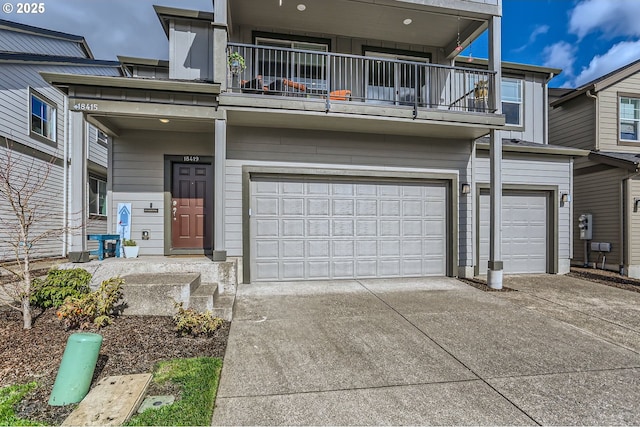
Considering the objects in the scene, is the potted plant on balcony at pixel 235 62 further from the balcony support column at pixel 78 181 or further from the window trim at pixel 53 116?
the window trim at pixel 53 116

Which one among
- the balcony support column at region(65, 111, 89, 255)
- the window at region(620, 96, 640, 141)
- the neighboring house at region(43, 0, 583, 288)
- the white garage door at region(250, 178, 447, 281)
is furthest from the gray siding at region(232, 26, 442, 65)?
the window at region(620, 96, 640, 141)

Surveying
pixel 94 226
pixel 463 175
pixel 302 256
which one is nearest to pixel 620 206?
pixel 463 175

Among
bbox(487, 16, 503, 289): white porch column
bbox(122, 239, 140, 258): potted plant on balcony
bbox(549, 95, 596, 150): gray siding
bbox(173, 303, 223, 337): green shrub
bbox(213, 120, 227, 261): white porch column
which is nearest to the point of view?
bbox(173, 303, 223, 337): green shrub

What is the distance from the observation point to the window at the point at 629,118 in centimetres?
1015

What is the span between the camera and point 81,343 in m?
2.58

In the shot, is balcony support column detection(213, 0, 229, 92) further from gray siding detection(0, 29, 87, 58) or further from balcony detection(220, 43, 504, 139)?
gray siding detection(0, 29, 87, 58)

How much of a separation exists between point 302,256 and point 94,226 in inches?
314

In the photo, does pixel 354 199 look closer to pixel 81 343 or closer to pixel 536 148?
pixel 536 148

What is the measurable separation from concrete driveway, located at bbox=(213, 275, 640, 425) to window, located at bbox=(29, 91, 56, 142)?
835 centimetres

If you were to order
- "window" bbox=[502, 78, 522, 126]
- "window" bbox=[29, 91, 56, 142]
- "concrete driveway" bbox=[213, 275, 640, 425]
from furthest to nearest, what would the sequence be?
"window" bbox=[502, 78, 522, 126] → "window" bbox=[29, 91, 56, 142] → "concrete driveway" bbox=[213, 275, 640, 425]

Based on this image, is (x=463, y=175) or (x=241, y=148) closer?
(x=241, y=148)

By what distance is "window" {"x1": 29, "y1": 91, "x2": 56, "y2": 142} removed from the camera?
9195 mm

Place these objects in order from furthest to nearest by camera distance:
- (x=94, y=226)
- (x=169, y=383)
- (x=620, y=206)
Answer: (x=94, y=226), (x=620, y=206), (x=169, y=383)

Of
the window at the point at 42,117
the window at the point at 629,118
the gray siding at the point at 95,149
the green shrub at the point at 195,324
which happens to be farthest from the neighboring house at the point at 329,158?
the gray siding at the point at 95,149
